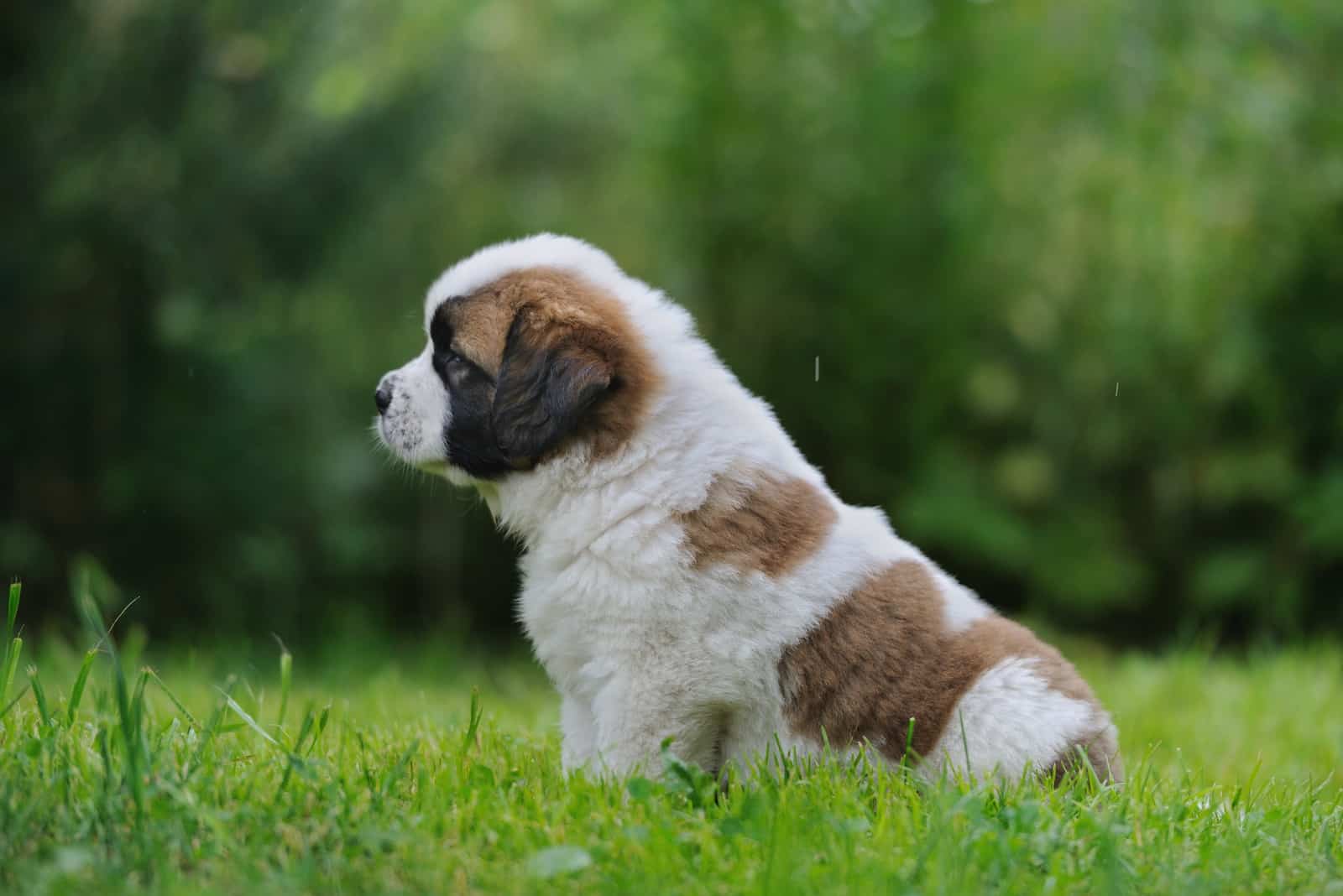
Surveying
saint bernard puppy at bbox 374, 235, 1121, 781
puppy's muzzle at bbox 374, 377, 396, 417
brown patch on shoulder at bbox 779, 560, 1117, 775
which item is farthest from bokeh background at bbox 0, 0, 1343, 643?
brown patch on shoulder at bbox 779, 560, 1117, 775

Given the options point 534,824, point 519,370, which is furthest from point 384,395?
point 534,824

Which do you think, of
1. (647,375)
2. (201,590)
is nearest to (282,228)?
(201,590)

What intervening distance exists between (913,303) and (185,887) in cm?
819

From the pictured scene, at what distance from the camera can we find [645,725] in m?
3.32

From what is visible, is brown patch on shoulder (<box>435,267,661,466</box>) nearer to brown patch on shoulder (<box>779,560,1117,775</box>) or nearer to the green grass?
brown patch on shoulder (<box>779,560,1117,775</box>)

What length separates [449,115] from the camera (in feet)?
32.3

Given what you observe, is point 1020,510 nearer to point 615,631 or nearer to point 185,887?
point 615,631

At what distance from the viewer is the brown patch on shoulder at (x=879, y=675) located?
341 centimetres

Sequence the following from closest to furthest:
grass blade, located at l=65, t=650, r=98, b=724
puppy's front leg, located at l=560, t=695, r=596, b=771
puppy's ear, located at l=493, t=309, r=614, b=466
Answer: grass blade, located at l=65, t=650, r=98, b=724, puppy's ear, located at l=493, t=309, r=614, b=466, puppy's front leg, located at l=560, t=695, r=596, b=771

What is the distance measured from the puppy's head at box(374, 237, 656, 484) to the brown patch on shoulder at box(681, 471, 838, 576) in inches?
13.0

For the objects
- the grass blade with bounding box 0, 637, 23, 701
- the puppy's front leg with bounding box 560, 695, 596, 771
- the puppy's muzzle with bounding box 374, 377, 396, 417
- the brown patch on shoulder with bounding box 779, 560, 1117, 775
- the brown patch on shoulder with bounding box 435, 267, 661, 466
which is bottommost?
the puppy's front leg with bounding box 560, 695, 596, 771

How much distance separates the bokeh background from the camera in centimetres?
856

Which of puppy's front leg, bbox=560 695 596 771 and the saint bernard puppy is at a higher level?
the saint bernard puppy

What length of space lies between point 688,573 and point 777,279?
265 inches
